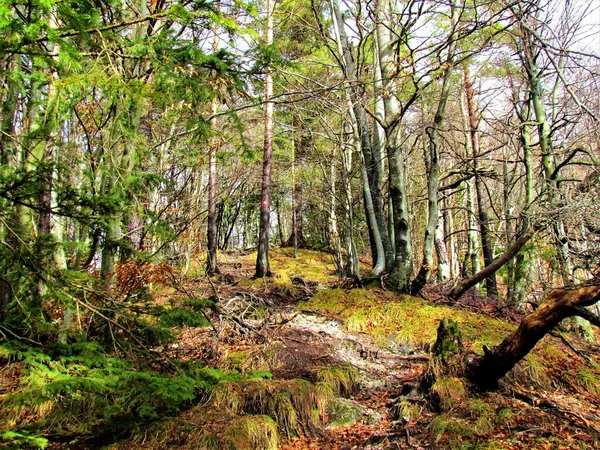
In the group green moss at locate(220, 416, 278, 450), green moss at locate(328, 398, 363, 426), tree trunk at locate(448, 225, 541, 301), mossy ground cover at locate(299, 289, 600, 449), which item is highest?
tree trunk at locate(448, 225, 541, 301)

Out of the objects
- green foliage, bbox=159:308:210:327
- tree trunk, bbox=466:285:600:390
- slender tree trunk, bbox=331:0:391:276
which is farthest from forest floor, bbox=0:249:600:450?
slender tree trunk, bbox=331:0:391:276

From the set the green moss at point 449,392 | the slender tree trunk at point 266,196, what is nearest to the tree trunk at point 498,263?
the green moss at point 449,392

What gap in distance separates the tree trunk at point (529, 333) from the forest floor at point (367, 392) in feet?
0.57

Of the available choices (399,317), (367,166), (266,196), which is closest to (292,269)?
(266,196)

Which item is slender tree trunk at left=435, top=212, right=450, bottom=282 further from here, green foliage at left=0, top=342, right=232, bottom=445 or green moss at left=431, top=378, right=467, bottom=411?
green foliage at left=0, top=342, right=232, bottom=445

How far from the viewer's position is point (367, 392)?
161 inches

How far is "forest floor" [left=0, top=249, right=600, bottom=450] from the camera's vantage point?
2.88 meters

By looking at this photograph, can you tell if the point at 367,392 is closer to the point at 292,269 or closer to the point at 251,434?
the point at 251,434

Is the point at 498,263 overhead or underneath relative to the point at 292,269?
overhead

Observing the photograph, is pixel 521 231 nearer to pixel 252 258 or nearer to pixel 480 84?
pixel 480 84

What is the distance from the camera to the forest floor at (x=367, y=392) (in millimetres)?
2879

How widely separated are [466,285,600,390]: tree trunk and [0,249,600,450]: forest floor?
0.57ft

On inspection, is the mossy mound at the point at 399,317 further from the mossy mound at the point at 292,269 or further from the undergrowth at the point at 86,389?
the undergrowth at the point at 86,389

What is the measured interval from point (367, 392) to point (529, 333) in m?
1.85
